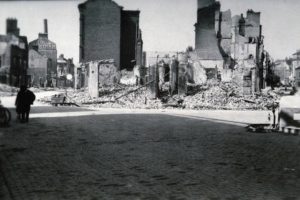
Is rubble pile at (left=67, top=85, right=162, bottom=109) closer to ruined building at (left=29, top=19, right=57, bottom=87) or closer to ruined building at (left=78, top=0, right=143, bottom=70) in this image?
ruined building at (left=78, top=0, right=143, bottom=70)

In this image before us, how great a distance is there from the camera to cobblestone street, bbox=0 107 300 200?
16.5 ft

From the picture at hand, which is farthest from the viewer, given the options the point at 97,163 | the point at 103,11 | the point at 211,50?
the point at 211,50

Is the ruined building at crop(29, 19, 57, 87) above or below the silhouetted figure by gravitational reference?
above

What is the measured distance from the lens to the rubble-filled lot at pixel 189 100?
22.6 m

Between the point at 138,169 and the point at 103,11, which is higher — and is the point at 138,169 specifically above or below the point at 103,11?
below

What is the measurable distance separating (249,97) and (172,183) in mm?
21015

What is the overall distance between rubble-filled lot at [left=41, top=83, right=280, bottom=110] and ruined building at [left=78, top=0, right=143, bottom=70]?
18270 mm

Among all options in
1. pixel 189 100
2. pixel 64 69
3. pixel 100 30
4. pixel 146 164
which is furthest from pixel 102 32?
pixel 146 164

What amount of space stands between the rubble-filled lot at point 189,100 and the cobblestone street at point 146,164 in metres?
11.3

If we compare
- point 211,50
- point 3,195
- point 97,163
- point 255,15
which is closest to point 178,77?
point 97,163

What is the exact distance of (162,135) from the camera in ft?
34.7

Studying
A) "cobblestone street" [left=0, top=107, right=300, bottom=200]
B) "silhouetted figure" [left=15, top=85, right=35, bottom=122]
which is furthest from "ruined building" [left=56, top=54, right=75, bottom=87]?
"cobblestone street" [left=0, top=107, right=300, bottom=200]

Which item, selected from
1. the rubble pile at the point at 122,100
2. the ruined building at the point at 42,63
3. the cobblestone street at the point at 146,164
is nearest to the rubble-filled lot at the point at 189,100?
the rubble pile at the point at 122,100

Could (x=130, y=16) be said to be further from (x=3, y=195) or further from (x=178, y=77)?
(x=3, y=195)
